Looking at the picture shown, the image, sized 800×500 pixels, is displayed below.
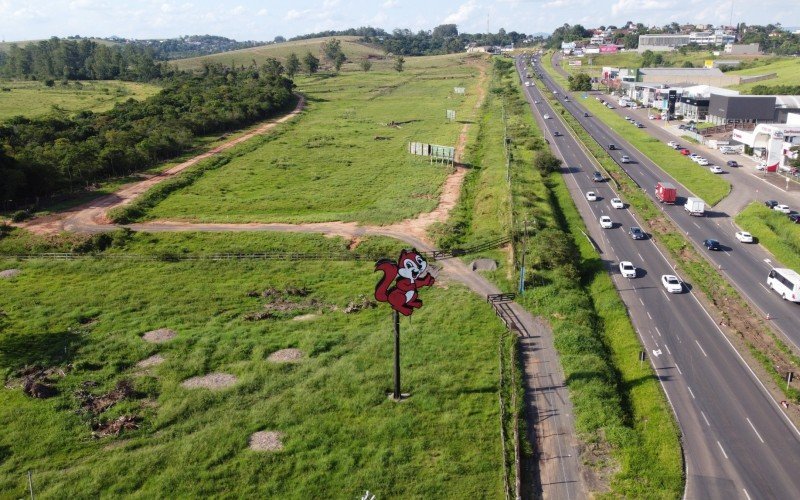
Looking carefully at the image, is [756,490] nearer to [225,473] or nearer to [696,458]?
[696,458]

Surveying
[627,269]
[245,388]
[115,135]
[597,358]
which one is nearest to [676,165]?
[627,269]

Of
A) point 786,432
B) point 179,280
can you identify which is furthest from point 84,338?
point 786,432

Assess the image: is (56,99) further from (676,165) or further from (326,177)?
(676,165)

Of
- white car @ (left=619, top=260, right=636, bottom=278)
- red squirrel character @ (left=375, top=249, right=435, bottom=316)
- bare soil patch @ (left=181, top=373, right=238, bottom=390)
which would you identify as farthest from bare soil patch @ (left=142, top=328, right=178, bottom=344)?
white car @ (left=619, top=260, right=636, bottom=278)

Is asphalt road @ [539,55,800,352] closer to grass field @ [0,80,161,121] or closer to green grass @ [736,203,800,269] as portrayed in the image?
green grass @ [736,203,800,269]

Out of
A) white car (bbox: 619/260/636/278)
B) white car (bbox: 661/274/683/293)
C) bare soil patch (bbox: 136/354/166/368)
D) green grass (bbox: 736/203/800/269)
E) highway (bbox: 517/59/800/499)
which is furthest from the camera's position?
green grass (bbox: 736/203/800/269)
